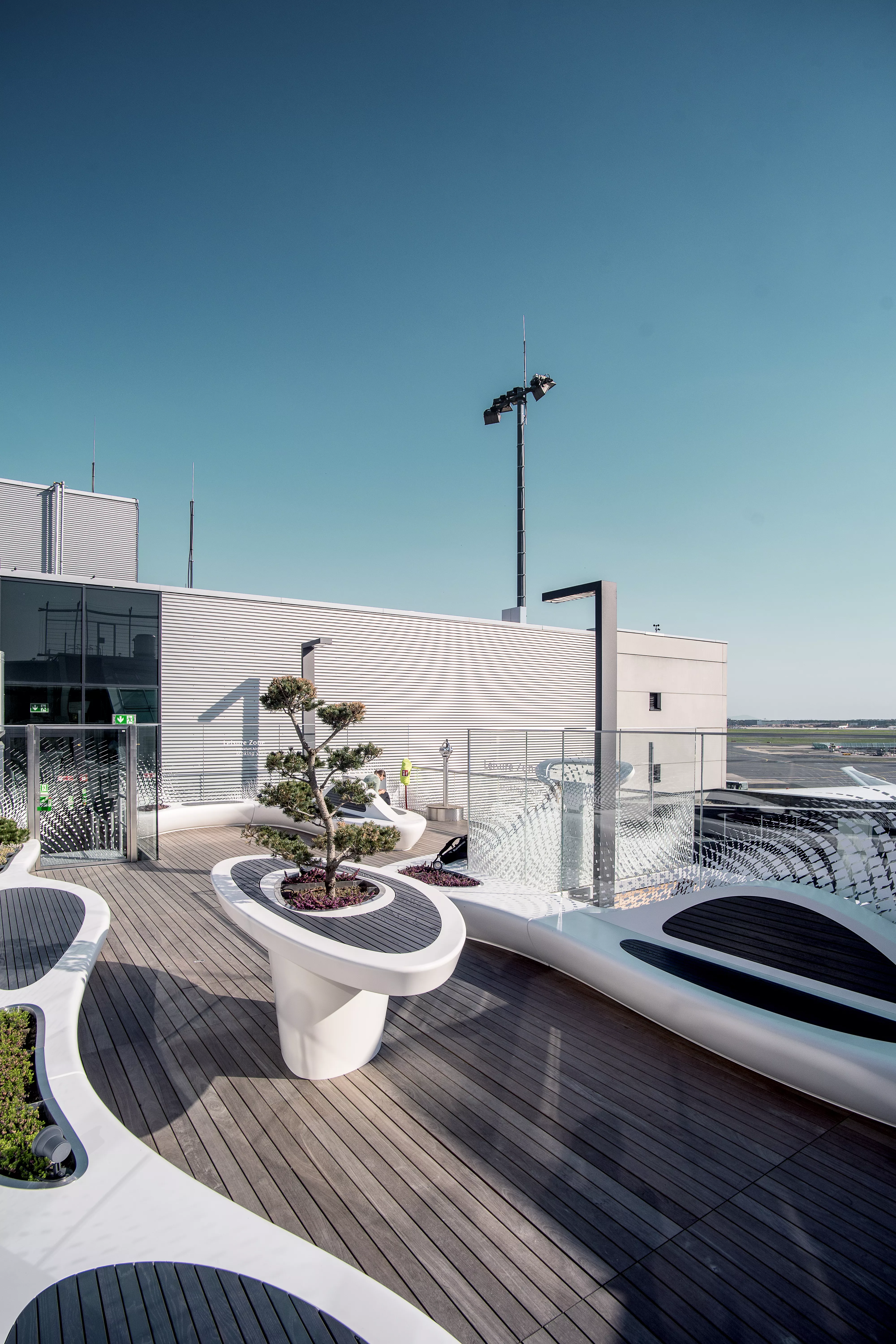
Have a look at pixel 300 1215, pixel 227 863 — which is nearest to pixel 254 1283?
pixel 300 1215

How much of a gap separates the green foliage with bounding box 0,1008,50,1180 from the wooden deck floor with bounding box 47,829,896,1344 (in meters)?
0.56

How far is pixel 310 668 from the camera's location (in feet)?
41.6

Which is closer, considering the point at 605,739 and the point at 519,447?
the point at 605,739

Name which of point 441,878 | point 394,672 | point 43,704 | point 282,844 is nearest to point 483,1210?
point 282,844

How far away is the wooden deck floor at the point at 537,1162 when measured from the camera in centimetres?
197

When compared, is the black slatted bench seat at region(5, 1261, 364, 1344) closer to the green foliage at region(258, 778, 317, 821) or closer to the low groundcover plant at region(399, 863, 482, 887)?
the green foliage at region(258, 778, 317, 821)

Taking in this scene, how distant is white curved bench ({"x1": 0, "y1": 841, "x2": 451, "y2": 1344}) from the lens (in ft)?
4.80

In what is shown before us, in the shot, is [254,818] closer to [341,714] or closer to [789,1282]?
[341,714]

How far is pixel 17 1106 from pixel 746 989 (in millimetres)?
3579

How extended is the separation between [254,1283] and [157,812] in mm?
7980

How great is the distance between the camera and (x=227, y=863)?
170 inches

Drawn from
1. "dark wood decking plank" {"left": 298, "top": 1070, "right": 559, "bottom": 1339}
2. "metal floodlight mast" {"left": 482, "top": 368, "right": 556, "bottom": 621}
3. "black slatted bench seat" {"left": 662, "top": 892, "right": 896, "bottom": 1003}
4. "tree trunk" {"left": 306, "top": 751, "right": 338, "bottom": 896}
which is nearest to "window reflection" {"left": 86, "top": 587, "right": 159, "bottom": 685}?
"metal floodlight mast" {"left": 482, "top": 368, "right": 556, "bottom": 621}

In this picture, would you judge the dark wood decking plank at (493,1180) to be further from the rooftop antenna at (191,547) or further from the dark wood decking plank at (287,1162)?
the rooftop antenna at (191,547)

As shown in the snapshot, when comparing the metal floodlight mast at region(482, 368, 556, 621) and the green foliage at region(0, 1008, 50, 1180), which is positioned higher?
the metal floodlight mast at region(482, 368, 556, 621)
